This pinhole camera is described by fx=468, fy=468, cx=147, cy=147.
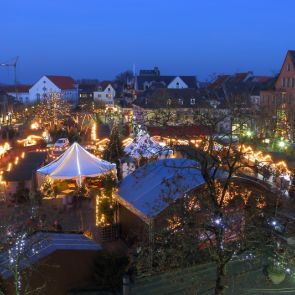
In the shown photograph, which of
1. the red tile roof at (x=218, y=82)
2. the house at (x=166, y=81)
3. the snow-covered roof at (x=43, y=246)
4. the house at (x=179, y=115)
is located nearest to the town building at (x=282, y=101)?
the house at (x=179, y=115)

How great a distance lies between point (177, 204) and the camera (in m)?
8.52

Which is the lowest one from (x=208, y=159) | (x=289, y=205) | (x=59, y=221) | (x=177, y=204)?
(x=59, y=221)

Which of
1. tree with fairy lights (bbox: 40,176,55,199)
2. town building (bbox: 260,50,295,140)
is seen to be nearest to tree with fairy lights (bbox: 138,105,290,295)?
tree with fairy lights (bbox: 40,176,55,199)

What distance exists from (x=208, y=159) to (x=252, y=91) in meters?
42.3

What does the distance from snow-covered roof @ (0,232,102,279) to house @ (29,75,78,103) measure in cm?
7031

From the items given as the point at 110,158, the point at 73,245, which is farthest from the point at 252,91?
the point at 73,245

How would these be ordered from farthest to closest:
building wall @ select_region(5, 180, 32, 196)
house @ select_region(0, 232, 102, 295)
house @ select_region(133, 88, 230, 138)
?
building wall @ select_region(5, 180, 32, 196), house @ select_region(0, 232, 102, 295), house @ select_region(133, 88, 230, 138)

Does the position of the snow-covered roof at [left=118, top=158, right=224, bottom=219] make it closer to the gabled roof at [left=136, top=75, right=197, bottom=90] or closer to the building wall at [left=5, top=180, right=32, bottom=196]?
the building wall at [left=5, top=180, right=32, bottom=196]

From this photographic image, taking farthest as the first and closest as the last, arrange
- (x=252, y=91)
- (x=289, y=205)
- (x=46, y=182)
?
1. (x=252, y=91)
2. (x=46, y=182)
3. (x=289, y=205)

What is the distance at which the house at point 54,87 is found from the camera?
82.1 meters

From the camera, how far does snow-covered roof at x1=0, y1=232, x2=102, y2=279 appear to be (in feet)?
32.7

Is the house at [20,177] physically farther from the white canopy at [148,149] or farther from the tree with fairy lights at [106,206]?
the tree with fairy lights at [106,206]

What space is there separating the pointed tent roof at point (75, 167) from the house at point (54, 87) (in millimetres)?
61157

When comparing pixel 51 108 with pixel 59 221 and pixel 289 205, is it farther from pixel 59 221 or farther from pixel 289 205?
pixel 289 205
